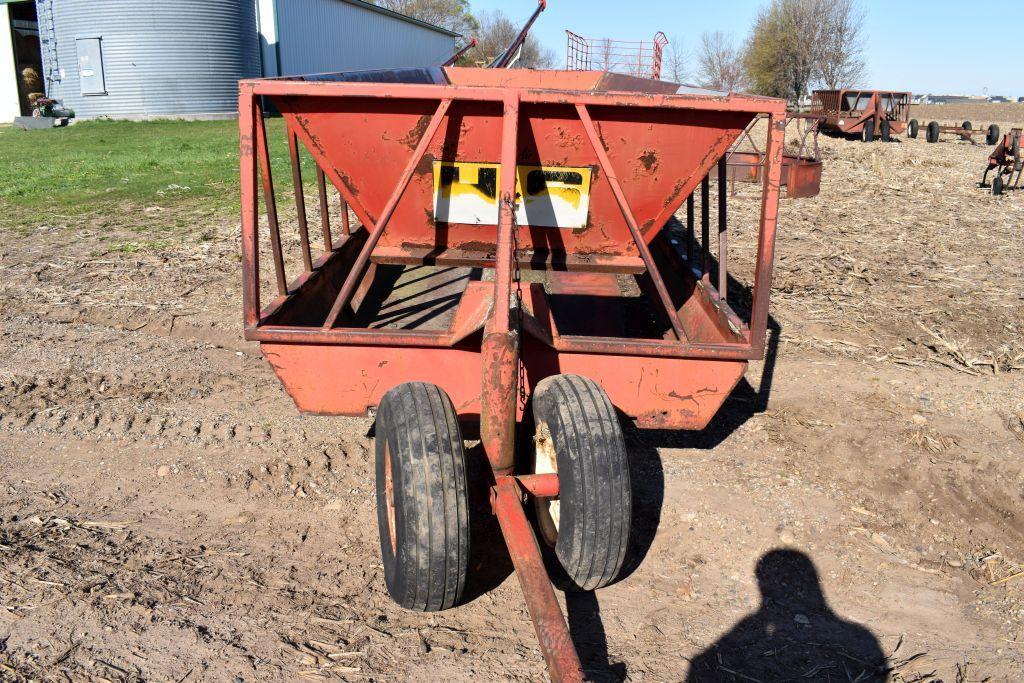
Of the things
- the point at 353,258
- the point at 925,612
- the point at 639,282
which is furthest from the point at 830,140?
the point at 925,612

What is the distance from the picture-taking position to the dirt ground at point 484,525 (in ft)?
9.48

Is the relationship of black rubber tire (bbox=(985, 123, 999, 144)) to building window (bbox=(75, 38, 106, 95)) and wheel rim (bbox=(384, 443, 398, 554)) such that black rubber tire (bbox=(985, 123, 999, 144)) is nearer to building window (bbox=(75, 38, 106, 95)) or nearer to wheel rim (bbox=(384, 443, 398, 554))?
wheel rim (bbox=(384, 443, 398, 554))

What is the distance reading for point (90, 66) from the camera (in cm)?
2489

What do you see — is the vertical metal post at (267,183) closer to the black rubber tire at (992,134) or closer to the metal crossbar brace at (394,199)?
the metal crossbar brace at (394,199)

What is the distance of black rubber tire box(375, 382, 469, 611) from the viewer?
2820 mm

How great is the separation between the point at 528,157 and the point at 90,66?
25.8 m

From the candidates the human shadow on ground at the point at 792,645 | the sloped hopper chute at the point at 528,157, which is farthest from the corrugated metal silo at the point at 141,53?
the human shadow on ground at the point at 792,645

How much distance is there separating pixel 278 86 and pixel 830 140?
2245 centimetres

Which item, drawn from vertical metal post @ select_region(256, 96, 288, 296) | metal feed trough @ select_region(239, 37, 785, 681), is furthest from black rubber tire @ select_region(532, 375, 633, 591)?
vertical metal post @ select_region(256, 96, 288, 296)

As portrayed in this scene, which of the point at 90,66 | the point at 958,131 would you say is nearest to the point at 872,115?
the point at 958,131

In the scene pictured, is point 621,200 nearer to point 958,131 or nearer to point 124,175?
point 124,175

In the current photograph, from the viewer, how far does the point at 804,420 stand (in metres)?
4.84

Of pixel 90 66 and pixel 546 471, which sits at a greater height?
pixel 90 66

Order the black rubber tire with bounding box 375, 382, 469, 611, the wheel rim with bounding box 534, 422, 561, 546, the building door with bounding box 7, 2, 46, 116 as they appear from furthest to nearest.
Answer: the building door with bounding box 7, 2, 46, 116 < the wheel rim with bounding box 534, 422, 561, 546 < the black rubber tire with bounding box 375, 382, 469, 611
